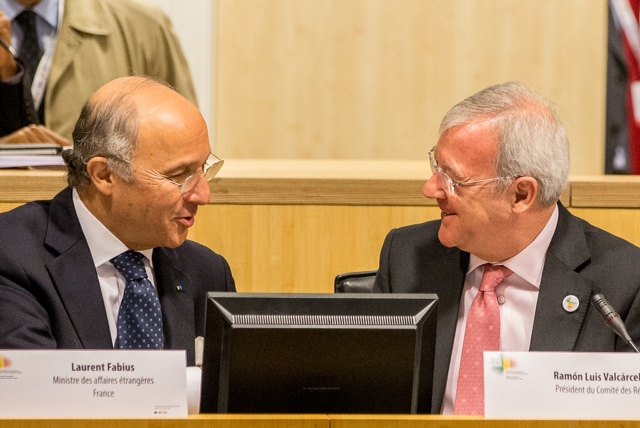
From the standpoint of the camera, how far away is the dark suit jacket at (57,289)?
215cm

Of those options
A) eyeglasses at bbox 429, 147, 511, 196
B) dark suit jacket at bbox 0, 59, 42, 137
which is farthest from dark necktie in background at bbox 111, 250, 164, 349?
dark suit jacket at bbox 0, 59, 42, 137

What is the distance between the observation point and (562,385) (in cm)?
176

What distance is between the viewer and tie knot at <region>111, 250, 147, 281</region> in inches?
91.4

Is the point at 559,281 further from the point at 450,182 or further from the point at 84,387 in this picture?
the point at 84,387

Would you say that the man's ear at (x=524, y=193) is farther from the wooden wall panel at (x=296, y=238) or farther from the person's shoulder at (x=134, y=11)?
the person's shoulder at (x=134, y=11)

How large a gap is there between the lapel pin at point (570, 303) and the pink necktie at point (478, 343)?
14 cm

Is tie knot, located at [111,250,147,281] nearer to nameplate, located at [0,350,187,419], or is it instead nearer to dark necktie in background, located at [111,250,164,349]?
dark necktie in background, located at [111,250,164,349]

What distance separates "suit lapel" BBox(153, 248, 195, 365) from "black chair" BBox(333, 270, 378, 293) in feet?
1.12

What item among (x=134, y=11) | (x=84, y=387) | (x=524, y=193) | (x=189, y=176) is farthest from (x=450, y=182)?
(x=134, y=11)

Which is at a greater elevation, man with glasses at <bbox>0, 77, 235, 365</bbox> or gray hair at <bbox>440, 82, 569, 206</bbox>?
gray hair at <bbox>440, 82, 569, 206</bbox>

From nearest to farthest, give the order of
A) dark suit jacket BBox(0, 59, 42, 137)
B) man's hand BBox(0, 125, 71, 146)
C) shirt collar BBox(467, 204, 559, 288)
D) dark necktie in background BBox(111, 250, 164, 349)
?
dark necktie in background BBox(111, 250, 164, 349) < shirt collar BBox(467, 204, 559, 288) < man's hand BBox(0, 125, 71, 146) < dark suit jacket BBox(0, 59, 42, 137)

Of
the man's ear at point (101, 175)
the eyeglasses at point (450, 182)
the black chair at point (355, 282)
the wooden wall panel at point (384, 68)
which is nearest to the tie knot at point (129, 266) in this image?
the man's ear at point (101, 175)

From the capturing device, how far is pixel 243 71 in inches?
207

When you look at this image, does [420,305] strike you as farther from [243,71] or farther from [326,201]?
[243,71]
